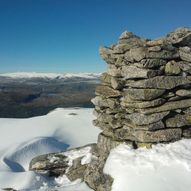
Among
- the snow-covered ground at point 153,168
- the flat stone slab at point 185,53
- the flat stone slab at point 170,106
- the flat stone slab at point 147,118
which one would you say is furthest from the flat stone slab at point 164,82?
the snow-covered ground at point 153,168

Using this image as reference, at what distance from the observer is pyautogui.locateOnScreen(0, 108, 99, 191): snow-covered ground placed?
1953cm

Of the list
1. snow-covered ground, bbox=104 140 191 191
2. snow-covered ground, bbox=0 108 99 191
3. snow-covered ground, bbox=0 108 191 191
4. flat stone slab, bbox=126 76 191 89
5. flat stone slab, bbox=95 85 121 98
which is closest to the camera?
snow-covered ground, bbox=104 140 191 191

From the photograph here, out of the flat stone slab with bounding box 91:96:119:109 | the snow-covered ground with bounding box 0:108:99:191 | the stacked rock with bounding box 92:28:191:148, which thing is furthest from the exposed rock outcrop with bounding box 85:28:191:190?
the snow-covered ground with bounding box 0:108:99:191

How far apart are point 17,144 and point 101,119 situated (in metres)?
18.3

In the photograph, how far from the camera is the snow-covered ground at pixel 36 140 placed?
19.5 m

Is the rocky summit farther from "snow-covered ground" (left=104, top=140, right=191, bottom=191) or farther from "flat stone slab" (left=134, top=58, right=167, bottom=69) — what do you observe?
"snow-covered ground" (left=104, top=140, right=191, bottom=191)

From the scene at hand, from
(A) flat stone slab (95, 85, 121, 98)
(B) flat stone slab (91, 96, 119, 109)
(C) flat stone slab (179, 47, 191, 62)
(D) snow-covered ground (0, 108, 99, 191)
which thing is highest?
(C) flat stone slab (179, 47, 191, 62)

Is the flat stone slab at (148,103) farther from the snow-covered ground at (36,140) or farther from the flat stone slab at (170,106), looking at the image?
the snow-covered ground at (36,140)

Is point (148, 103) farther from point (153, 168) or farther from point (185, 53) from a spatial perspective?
point (153, 168)

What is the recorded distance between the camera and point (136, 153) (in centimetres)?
1466

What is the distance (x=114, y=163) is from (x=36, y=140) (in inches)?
824

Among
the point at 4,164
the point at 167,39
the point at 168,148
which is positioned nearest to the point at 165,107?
the point at 168,148

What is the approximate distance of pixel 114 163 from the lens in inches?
574

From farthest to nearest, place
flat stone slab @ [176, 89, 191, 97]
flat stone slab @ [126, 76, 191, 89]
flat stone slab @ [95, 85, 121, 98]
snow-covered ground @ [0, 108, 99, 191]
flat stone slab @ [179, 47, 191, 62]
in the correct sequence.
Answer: snow-covered ground @ [0, 108, 99, 191] < flat stone slab @ [95, 85, 121, 98] < flat stone slab @ [179, 47, 191, 62] < flat stone slab @ [176, 89, 191, 97] < flat stone slab @ [126, 76, 191, 89]
